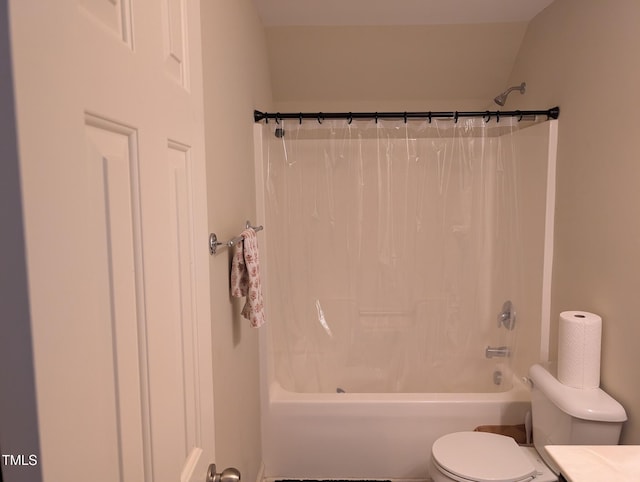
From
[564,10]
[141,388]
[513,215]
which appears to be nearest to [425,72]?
[564,10]

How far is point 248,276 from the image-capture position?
1.72 meters

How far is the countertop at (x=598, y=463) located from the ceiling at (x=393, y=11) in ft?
6.99

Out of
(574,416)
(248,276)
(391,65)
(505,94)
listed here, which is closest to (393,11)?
(391,65)

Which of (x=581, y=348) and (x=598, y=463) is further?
(x=581, y=348)

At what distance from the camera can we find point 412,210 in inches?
103

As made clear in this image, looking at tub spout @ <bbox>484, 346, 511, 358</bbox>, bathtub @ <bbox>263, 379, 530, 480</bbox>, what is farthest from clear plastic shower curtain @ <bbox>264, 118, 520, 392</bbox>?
bathtub @ <bbox>263, 379, 530, 480</bbox>

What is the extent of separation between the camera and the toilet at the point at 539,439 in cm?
178

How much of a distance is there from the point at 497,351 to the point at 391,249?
85cm

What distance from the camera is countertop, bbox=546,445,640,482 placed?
1.08 meters

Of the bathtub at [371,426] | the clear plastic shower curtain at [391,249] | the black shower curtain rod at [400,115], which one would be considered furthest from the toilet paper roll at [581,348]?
the black shower curtain rod at [400,115]

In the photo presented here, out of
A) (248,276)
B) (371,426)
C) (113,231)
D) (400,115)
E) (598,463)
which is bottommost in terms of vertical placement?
(371,426)

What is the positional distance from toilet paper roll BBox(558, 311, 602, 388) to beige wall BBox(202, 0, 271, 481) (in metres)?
1.34

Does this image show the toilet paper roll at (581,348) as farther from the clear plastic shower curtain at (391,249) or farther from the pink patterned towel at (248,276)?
the pink patterned towel at (248,276)

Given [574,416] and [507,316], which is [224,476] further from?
[507,316]
